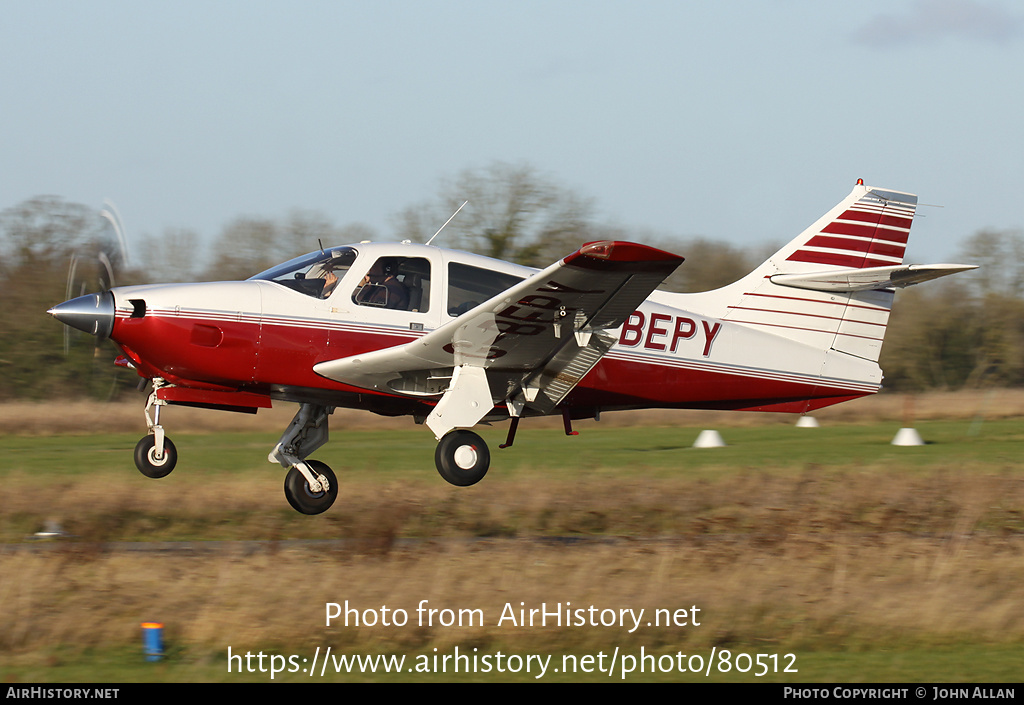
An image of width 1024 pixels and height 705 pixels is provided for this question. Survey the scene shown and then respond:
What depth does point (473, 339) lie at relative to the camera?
9711 millimetres

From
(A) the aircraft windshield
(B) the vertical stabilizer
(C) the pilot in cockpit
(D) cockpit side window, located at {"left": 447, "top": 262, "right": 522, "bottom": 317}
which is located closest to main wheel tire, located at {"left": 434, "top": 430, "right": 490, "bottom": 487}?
(D) cockpit side window, located at {"left": 447, "top": 262, "right": 522, "bottom": 317}

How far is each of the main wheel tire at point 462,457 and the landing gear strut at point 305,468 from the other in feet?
5.41

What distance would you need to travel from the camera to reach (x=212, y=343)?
379 inches

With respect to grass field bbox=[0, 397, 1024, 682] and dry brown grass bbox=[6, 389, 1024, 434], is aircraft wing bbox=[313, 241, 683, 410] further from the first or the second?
dry brown grass bbox=[6, 389, 1024, 434]

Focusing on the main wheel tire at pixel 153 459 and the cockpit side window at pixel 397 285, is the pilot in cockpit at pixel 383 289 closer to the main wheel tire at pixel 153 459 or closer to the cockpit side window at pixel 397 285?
the cockpit side window at pixel 397 285

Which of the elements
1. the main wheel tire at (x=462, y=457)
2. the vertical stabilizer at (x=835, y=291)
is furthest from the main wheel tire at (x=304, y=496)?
the vertical stabilizer at (x=835, y=291)

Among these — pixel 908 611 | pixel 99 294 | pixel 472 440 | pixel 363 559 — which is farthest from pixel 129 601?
pixel 908 611

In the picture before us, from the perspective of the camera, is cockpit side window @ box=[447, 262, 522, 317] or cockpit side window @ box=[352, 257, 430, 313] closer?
cockpit side window @ box=[352, 257, 430, 313]

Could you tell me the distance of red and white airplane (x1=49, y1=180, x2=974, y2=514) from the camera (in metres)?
9.41

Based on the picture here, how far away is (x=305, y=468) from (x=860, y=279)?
627cm

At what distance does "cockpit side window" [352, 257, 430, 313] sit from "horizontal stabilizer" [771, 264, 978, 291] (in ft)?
13.7

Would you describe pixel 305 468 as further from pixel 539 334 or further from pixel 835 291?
pixel 835 291
